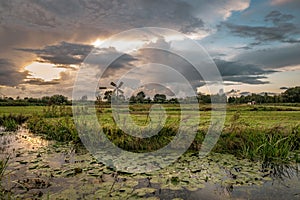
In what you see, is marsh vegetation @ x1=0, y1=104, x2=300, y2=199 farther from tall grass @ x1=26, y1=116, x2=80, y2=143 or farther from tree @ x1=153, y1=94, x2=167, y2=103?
tree @ x1=153, y1=94, x2=167, y2=103

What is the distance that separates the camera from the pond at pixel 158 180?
13.5ft

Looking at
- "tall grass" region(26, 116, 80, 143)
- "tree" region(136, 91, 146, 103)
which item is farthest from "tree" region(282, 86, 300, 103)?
"tall grass" region(26, 116, 80, 143)

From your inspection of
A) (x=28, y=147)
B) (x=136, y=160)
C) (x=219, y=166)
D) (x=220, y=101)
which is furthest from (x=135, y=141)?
(x=220, y=101)

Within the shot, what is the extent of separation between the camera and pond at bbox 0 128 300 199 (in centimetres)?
412

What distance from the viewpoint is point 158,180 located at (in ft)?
15.4

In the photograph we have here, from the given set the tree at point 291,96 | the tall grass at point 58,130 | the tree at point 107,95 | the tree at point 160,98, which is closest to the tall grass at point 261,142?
the tree at point 107,95

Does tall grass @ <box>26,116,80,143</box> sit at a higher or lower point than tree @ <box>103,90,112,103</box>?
lower

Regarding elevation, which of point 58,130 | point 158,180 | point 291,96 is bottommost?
point 158,180

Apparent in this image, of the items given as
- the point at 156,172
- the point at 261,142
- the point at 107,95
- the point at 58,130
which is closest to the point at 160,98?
the point at 107,95

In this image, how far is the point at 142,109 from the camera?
11.8 metres

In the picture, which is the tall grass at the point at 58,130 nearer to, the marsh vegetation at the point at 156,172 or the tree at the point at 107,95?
the marsh vegetation at the point at 156,172

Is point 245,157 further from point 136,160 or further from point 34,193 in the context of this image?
point 34,193

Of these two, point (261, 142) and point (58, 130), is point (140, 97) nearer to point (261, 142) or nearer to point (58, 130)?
point (58, 130)

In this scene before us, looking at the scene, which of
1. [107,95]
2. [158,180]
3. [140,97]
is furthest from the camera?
[140,97]
